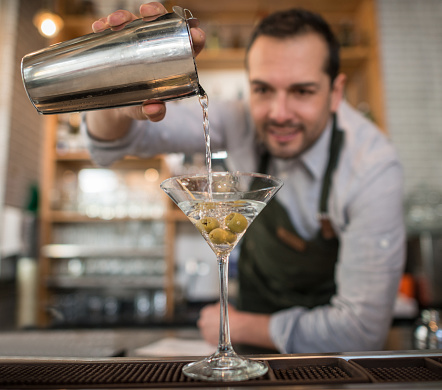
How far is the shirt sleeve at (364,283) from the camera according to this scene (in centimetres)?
119

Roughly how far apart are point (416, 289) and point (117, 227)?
2278 mm

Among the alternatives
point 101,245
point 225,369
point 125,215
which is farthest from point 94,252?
point 225,369

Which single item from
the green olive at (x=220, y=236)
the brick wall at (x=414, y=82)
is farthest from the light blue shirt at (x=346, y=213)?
the brick wall at (x=414, y=82)

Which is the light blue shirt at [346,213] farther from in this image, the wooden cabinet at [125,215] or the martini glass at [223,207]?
the wooden cabinet at [125,215]

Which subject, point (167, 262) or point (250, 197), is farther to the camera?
point (167, 262)

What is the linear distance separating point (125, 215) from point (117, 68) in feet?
8.77

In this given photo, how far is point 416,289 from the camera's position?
9.20 ft

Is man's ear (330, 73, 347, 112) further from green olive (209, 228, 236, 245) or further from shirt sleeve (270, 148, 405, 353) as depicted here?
green olive (209, 228, 236, 245)

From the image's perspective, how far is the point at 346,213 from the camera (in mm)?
1374

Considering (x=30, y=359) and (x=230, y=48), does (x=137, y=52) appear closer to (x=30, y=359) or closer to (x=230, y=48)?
(x=30, y=359)

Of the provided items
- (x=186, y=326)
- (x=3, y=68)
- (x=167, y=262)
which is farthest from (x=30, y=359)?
(x=3, y=68)

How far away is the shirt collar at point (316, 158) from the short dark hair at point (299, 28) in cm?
23

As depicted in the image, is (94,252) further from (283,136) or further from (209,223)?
(209,223)

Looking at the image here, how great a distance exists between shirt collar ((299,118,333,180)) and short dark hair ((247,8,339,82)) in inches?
9.2
